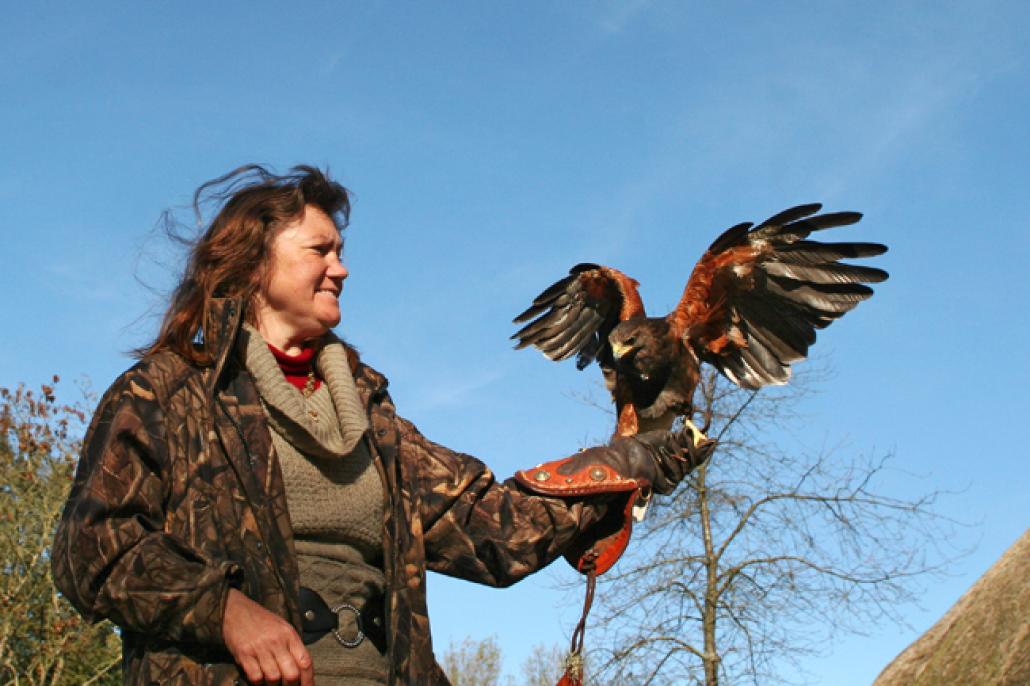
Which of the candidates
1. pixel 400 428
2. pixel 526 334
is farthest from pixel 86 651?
pixel 400 428

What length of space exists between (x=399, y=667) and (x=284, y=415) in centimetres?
61

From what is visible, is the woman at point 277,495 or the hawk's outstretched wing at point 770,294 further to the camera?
the hawk's outstretched wing at point 770,294

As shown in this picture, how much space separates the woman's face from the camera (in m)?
2.59

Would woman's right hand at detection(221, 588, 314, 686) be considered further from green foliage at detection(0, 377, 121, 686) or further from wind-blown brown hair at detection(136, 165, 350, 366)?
green foliage at detection(0, 377, 121, 686)

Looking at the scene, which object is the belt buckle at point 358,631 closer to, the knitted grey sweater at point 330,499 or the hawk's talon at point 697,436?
the knitted grey sweater at point 330,499

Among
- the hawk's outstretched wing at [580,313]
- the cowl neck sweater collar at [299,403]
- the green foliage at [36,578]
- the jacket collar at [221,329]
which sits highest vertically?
the green foliage at [36,578]

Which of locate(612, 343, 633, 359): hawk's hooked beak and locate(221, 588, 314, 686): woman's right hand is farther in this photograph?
locate(612, 343, 633, 359): hawk's hooked beak

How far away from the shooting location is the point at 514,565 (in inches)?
107

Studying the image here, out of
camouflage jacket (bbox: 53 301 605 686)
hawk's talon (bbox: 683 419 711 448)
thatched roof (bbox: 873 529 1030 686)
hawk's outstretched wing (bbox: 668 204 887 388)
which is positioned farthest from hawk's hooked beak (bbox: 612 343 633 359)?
thatched roof (bbox: 873 529 1030 686)

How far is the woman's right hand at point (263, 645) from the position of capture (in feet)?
6.47

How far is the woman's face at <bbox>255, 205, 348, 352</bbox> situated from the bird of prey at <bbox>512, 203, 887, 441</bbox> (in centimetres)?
108

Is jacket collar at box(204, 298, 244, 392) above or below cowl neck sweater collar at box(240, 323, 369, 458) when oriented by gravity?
above

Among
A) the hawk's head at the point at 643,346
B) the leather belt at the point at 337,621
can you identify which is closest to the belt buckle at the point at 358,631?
the leather belt at the point at 337,621

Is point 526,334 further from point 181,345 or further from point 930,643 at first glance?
point 930,643
